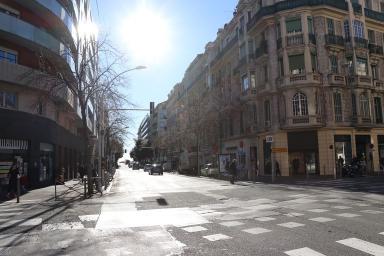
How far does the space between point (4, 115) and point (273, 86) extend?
22637 mm

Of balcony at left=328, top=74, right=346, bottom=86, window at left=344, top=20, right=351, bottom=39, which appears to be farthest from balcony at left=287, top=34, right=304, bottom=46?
window at left=344, top=20, right=351, bottom=39

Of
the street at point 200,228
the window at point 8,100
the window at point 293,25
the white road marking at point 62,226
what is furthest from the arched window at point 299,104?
the white road marking at point 62,226

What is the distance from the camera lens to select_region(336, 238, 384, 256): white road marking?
271 inches

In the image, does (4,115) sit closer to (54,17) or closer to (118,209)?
(54,17)

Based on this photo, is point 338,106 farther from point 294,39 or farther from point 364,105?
point 294,39

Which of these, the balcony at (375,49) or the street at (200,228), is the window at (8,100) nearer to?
the street at (200,228)

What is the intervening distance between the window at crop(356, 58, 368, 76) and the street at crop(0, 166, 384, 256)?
25.1 meters

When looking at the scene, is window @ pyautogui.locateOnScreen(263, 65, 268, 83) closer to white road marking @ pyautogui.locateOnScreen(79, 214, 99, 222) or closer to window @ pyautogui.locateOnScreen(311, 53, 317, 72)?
window @ pyautogui.locateOnScreen(311, 53, 317, 72)

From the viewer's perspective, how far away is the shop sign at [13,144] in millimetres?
23125

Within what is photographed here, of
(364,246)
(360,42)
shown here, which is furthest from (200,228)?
(360,42)

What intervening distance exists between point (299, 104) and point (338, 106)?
12.1 feet

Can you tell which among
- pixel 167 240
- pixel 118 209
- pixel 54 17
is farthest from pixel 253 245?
pixel 54 17

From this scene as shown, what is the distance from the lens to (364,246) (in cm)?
733

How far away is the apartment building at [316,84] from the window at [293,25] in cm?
9
